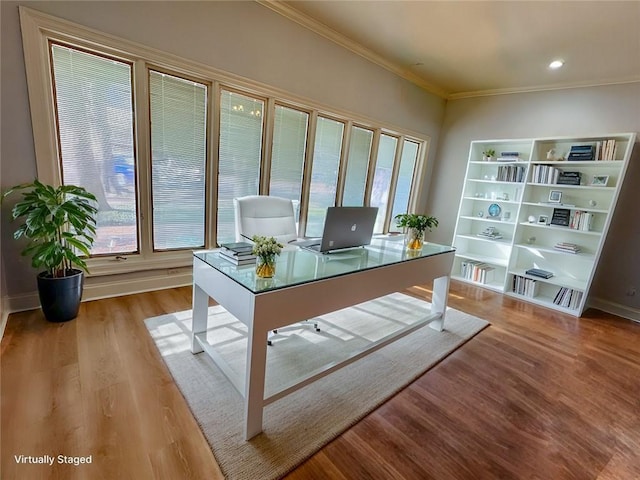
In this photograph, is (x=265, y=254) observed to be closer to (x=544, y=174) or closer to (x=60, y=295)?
(x=60, y=295)

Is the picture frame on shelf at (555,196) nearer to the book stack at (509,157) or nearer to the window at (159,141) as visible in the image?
the book stack at (509,157)

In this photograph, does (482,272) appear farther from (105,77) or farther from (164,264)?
(105,77)

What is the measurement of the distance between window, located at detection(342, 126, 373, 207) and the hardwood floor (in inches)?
103

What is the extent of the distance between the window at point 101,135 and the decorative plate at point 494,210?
15.0 ft

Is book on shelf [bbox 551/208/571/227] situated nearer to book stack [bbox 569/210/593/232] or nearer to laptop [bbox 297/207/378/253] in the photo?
book stack [bbox 569/210/593/232]

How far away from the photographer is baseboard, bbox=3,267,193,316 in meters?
2.29

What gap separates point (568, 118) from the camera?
3812mm

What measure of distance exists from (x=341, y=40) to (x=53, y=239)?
11.4 ft

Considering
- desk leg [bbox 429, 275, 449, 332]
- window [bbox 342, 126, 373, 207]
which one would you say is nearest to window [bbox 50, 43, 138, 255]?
window [bbox 342, 126, 373, 207]

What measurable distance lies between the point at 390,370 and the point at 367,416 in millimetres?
474

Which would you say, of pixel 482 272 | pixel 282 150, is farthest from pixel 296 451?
pixel 482 272

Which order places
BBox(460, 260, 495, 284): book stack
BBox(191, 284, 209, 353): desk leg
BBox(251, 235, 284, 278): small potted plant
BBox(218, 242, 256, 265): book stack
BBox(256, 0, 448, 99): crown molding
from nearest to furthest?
BBox(251, 235, 284, 278): small potted plant → BBox(218, 242, 256, 265): book stack → BBox(191, 284, 209, 353): desk leg → BBox(256, 0, 448, 99): crown molding → BBox(460, 260, 495, 284): book stack

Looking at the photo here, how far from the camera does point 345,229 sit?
6.57 ft

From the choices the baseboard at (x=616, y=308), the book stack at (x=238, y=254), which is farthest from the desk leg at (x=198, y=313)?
the baseboard at (x=616, y=308)
